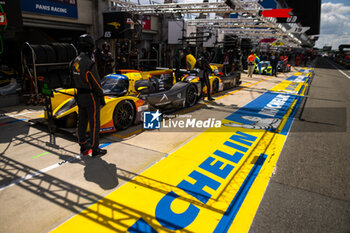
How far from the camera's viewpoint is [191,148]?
15.3ft

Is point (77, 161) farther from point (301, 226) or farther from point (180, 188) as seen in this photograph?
point (301, 226)

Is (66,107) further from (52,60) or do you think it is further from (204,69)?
(204,69)

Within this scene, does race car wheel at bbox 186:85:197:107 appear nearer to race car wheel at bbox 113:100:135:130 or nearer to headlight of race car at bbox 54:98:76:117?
race car wheel at bbox 113:100:135:130

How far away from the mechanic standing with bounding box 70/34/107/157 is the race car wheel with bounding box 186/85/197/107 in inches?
161

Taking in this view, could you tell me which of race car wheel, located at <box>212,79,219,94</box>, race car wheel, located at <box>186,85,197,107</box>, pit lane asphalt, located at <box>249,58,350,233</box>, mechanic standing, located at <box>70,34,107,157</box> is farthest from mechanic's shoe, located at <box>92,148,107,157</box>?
race car wheel, located at <box>212,79,219,94</box>

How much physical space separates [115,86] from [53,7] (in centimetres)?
840

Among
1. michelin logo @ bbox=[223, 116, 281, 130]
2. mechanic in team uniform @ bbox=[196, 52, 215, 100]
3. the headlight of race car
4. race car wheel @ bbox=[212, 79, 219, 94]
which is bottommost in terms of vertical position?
michelin logo @ bbox=[223, 116, 281, 130]

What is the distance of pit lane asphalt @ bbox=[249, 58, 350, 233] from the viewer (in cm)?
268

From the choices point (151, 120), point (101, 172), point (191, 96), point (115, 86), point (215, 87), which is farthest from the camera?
point (215, 87)

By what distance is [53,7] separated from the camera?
11258 mm

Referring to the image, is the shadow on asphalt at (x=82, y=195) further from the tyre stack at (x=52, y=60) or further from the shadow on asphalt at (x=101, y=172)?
the tyre stack at (x=52, y=60)

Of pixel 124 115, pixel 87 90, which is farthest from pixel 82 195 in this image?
pixel 124 115

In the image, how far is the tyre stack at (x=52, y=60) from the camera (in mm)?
8690

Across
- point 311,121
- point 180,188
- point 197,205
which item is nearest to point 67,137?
point 180,188
